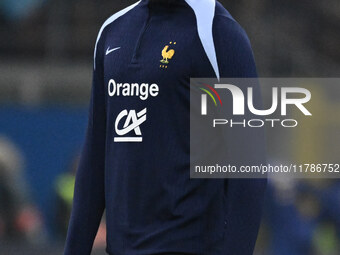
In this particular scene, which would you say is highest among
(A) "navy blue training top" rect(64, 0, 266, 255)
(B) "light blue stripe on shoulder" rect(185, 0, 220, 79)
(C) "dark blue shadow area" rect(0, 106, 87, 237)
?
(B) "light blue stripe on shoulder" rect(185, 0, 220, 79)

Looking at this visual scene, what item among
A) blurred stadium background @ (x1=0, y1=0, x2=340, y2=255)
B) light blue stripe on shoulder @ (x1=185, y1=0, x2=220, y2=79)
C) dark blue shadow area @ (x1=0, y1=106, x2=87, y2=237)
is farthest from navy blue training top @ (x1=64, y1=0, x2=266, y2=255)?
dark blue shadow area @ (x1=0, y1=106, x2=87, y2=237)

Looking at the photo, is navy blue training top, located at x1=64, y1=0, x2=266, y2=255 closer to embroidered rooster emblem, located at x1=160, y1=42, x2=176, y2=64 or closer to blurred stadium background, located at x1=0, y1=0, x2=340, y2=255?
embroidered rooster emblem, located at x1=160, y1=42, x2=176, y2=64

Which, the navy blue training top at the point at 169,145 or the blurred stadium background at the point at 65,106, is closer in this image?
the navy blue training top at the point at 169,145

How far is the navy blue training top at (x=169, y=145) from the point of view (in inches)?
84.7

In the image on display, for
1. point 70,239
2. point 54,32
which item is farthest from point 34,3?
point 70,239

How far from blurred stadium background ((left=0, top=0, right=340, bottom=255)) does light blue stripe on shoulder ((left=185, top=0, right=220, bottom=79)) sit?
→ 781 cm

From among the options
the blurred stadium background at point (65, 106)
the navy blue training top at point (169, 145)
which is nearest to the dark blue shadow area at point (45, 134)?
the blurred stadium background at point (65, 106)

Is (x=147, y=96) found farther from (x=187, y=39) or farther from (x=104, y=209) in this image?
(x=104, y=209)

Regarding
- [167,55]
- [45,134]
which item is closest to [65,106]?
[45,134]

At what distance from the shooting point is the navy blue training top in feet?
7.06

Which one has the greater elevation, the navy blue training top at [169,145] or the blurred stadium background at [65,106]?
the navy blue training top at [169,145]

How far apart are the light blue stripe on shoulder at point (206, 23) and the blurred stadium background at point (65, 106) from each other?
25.6 ft

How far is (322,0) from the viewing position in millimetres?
10867

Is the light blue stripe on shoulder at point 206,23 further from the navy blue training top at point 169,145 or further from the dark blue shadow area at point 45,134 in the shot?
the dark blue shadow area at point 45,134
